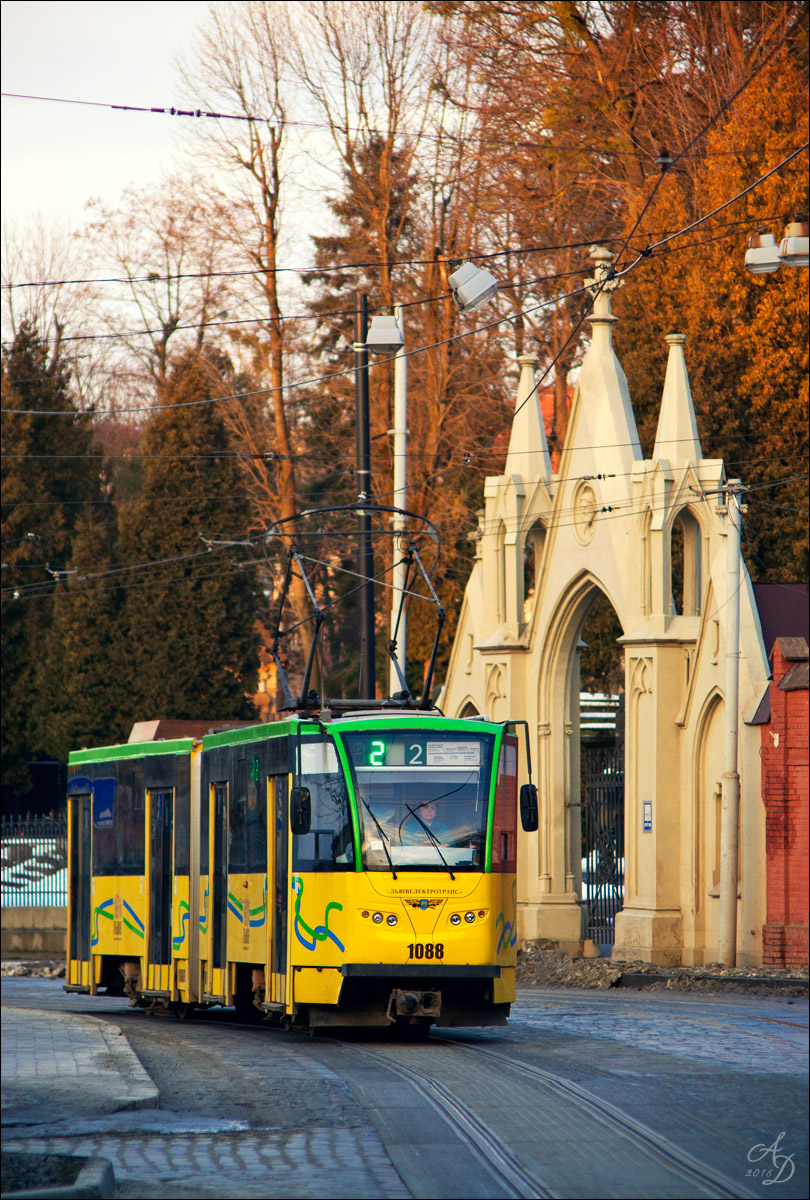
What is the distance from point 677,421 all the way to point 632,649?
3202mm

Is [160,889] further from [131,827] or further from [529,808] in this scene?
[529,808]

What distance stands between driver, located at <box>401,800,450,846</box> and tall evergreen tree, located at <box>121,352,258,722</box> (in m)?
33.3

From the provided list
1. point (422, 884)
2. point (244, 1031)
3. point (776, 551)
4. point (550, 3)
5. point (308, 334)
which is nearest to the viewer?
point (422, 884)

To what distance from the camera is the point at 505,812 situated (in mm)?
16047

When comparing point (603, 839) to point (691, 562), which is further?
point (603, 839)

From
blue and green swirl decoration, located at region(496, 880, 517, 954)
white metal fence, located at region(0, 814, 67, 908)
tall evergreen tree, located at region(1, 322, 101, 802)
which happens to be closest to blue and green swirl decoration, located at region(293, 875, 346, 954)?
blue and green swirl decoration, located at region(496, 880, 517, 954)

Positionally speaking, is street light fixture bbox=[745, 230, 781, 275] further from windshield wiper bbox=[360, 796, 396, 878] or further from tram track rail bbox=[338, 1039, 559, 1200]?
tram track rail bbox=[338, 1039, 559, 1200]

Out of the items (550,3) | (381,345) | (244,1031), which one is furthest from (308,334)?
(244,1031)

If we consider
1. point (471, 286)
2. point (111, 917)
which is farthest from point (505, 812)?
point (471, 286)

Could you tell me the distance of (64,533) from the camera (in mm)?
52000

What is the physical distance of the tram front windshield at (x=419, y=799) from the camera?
15.5 metres

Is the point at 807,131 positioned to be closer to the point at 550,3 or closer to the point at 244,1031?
the point at 550,3

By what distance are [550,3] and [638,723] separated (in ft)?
73.7

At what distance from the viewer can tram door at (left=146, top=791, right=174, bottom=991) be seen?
1942 centimetres
